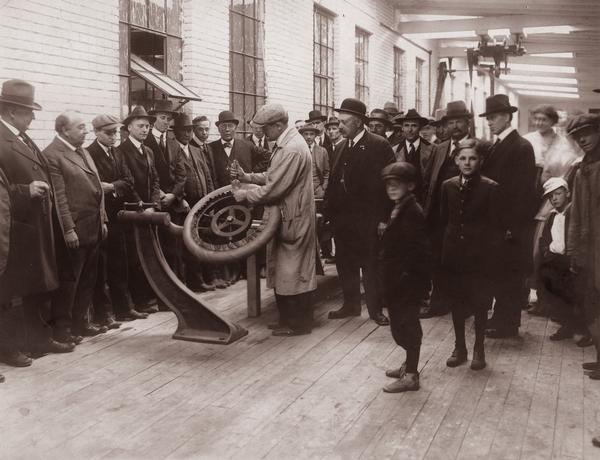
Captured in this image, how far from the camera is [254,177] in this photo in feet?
20.0

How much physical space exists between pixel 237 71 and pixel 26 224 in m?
5.09

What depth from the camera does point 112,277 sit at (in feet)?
19.7

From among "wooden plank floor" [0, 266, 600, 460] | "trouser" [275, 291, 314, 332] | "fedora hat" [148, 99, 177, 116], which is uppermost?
"fedora hat" [148, 99, 177, 116]

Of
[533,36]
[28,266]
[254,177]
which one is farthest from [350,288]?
[533,36]

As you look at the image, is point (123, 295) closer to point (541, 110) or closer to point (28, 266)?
point (28, 266)

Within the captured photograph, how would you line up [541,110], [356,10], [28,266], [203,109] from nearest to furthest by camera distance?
[28,266]
[541,110]
[203,109]
[356,10]

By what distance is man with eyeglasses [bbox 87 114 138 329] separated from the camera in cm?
578

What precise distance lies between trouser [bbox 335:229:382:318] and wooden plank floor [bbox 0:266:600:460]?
18.7 inches

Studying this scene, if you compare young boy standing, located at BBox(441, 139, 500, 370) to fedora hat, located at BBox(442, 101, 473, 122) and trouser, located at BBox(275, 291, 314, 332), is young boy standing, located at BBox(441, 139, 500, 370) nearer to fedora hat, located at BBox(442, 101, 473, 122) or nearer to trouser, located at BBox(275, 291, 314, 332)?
trouser, located at BBox(275, 291, 314, 332)

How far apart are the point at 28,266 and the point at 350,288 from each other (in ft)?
9.01

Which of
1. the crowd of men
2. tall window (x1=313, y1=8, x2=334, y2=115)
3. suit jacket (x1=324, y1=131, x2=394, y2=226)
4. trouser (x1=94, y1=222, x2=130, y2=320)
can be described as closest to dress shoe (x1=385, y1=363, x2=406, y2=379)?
the crowd of men

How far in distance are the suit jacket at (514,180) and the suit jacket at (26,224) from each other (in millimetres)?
3234

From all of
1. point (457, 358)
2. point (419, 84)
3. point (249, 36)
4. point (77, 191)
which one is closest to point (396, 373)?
point (457, 358)

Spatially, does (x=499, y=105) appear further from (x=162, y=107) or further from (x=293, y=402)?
(x=162, y=107)
